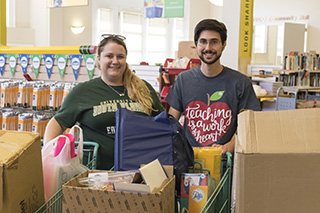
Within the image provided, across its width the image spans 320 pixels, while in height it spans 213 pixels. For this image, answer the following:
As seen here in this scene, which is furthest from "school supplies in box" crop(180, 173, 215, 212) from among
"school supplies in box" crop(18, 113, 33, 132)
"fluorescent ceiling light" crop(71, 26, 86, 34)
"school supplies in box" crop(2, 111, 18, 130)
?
"fluorescent ceiling light" crop(71, 26, 86, 34)

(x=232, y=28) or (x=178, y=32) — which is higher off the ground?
(x=178, y=32)

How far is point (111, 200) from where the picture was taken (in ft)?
4.17

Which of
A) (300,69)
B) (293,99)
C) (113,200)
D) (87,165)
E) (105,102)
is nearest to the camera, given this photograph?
(113,200)

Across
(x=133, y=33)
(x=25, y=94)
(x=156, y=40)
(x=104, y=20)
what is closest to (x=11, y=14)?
(x=104, y=20)

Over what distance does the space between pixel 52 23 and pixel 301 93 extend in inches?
312

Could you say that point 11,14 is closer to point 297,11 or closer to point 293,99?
point 293,99

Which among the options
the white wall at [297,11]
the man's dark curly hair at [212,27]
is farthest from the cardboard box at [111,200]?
the white wall at [297,11]

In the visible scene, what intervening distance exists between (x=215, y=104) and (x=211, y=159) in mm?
659

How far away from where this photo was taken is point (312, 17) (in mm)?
13773

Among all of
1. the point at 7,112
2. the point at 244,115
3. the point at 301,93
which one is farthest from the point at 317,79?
the point at 244,115

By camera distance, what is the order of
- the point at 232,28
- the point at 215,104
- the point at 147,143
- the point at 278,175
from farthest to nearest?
1. the point at 232,28
2. the point at 215,104
3. the point at 147,143
4. the point at 278,175

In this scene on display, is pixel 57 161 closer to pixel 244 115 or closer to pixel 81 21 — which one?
pixel 244 115

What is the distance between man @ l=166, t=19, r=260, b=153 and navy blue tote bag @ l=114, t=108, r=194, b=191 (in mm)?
747

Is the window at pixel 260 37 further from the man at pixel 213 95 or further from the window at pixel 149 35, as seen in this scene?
the man at pixel 213 95
